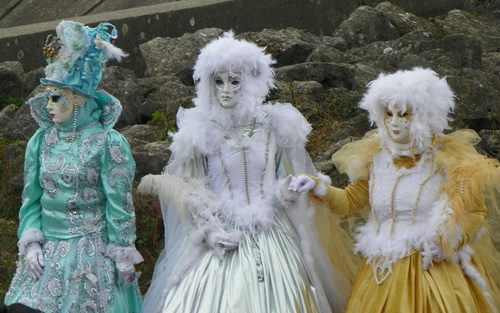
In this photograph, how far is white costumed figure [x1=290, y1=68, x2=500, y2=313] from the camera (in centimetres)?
685

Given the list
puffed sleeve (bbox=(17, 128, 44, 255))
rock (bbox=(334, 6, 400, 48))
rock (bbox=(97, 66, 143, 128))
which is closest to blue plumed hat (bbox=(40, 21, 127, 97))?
puffed sleeve (bbox=(17, 128, 44, 255))

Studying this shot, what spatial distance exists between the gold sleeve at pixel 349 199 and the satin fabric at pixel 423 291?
469mm

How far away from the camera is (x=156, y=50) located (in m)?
11.5

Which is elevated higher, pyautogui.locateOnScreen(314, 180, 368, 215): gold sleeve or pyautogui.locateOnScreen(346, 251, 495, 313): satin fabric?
pyautogui.locateOnScreen(314, 180, 368, 215): gold sleeve

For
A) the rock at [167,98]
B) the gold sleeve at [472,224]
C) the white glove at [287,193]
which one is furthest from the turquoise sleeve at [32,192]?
the rock at [167,98]

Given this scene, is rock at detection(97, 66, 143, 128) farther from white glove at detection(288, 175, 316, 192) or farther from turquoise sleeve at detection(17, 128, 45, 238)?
white glove at detection(288, 175, 316, 192)

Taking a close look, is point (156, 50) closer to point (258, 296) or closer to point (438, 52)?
point (438, 52)

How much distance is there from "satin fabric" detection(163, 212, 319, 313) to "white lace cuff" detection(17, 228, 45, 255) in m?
0.77

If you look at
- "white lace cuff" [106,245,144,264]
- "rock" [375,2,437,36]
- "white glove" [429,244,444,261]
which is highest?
"white glove" [429,244,444,261]

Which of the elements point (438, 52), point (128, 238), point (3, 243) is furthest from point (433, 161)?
point (438, 52)

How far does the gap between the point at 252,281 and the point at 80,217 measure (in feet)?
3.26

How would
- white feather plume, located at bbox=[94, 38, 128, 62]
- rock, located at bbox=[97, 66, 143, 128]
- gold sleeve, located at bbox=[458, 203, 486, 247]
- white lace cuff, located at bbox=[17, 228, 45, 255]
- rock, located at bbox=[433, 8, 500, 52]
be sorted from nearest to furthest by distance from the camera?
gold sleeve, located at bbox=[458, 203, 486, 247] < white lace cuff, located at bbox=[17, 228, 45, 255] < white feather plume, located at bbox=[94, 38, 128, 62] < rock, located at bbox=[97, 66, 143, 128] < rock, located at bbox=[433, 8, 500, 52]

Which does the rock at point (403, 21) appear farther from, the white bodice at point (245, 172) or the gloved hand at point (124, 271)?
the gloved hand at point (124, 271)

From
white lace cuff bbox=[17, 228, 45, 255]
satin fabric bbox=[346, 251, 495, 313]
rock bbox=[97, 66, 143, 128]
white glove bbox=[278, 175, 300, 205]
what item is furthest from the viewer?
rock bbox=[97, 66, 143, 128]
